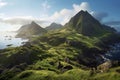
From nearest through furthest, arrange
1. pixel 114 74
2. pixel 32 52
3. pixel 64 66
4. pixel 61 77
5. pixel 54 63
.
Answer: pixel 114 74 < pixel 61 77 < pixel 64 66 < pixel 54 63 < pixel 32 52

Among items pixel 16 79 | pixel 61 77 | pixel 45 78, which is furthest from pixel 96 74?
pixel 16 79

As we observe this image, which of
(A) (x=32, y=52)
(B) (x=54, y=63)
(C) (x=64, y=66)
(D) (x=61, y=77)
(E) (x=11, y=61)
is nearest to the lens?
(D) (x=61, y=77)

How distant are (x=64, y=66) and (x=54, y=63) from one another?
1509 cm

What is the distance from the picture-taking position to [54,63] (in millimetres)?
150750

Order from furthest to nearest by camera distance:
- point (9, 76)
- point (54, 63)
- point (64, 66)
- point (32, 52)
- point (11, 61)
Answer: point (32, 52)
point (11, 61)
point (54, 63)
point (64, 66)
point (9, 76)

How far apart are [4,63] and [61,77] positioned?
6145 centimetres

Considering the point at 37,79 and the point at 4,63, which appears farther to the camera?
the point at 4,63

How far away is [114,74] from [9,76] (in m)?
55.2

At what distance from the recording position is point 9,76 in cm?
12006

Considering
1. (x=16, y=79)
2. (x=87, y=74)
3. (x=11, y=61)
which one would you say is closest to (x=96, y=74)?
(x=87, y=74)

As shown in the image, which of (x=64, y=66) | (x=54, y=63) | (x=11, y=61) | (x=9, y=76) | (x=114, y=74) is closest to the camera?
(x=114, y=74)

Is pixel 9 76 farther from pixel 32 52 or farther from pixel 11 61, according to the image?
pixel 32 52

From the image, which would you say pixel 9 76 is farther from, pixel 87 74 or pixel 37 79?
pixel 87 74

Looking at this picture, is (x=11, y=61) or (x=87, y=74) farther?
(x=11, y=61)
